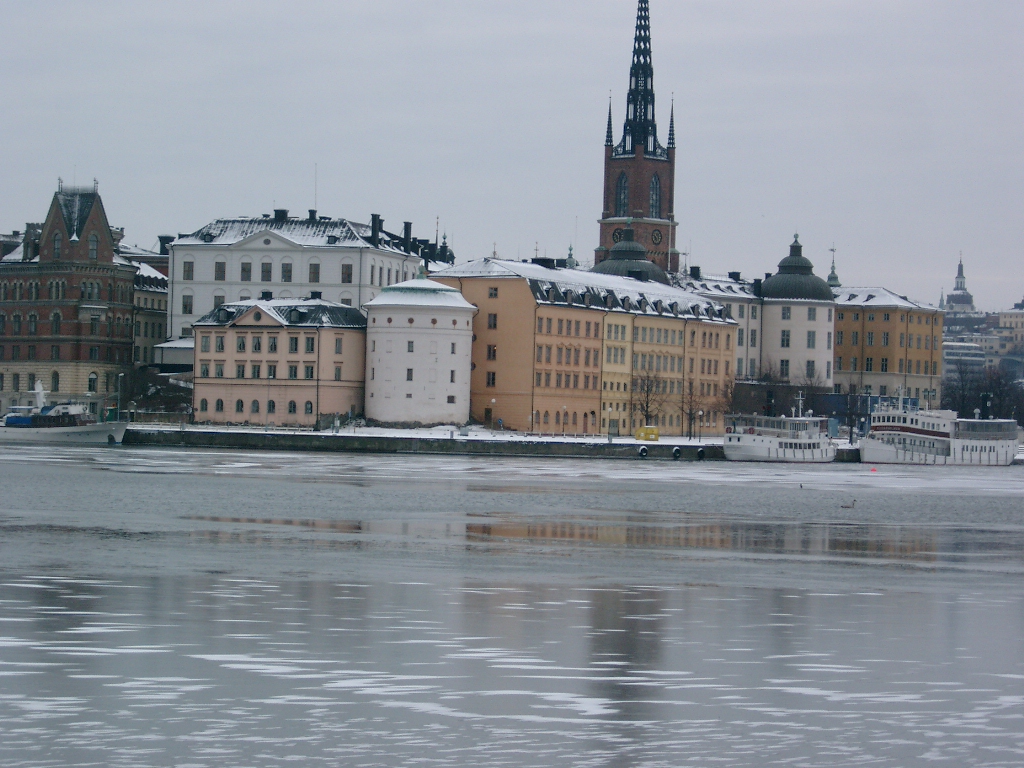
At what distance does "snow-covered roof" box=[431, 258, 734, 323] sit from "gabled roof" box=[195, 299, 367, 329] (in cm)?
711

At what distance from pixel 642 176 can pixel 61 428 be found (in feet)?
269

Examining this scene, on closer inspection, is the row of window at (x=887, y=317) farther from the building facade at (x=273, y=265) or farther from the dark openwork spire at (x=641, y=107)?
the building facade at (x=273, y=265)

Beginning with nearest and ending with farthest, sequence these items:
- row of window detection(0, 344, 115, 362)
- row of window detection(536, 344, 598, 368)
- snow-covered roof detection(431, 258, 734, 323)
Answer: row of window detection(536, 344, 598, 368), snow-covered roof detection(431, 258, 734, 323), row of window detection(0, 344, 115, 362)

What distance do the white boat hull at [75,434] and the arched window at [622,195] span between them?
79117 mm

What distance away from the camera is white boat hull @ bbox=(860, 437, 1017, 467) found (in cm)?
10207

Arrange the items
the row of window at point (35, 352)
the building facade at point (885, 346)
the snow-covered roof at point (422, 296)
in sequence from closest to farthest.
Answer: the snow-covered roof at point (422, 296) → the row of window at point (35, 352) → the building facade at point (885, 346)

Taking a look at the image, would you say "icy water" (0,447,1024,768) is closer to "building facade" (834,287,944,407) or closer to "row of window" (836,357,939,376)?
"building facade" (834,287,944,407)

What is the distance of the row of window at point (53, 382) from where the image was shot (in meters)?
119

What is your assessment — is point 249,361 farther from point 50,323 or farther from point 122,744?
point 122,744

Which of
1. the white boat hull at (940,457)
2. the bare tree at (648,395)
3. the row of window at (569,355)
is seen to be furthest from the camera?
the bare tree at (648,395)

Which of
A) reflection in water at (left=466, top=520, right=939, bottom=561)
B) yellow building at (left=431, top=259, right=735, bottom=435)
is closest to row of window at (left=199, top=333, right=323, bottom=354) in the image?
yellow building at (left=431, top=259, right=735, bottom=435)

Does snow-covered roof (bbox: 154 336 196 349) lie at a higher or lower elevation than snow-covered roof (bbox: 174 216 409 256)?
lower

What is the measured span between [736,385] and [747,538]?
9802 centimetres

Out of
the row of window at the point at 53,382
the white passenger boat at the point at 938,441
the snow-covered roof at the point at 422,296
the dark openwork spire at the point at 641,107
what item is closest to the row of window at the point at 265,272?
the row of window at the point at 53,382
